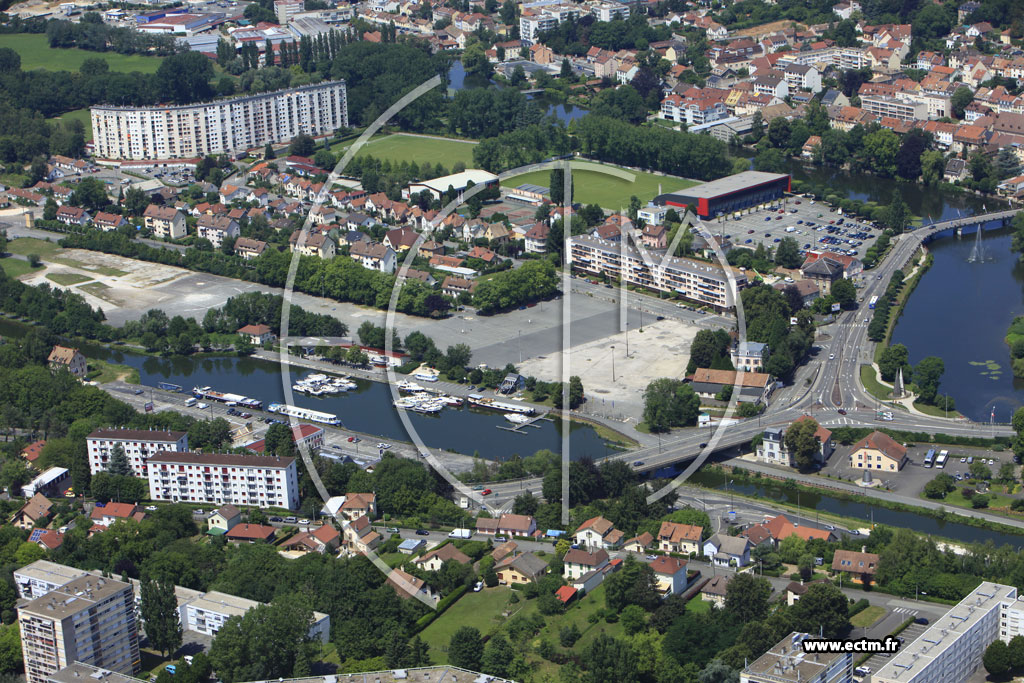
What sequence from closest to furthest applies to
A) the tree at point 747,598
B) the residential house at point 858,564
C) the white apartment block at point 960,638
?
the white apartment block at point 960,638 → the tree at point 747,598 → the residential house at point 858,564

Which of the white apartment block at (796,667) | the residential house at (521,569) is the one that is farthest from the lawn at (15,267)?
the white apartment block at (796,667)

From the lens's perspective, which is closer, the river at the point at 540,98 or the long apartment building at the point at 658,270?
the long apartment building at the point at 658,270

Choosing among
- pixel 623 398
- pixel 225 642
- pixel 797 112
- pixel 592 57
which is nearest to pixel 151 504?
pixel 225 642

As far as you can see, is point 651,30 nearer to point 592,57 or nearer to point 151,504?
point 592,57

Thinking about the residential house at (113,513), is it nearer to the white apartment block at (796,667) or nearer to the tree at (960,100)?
the white apartment block at (796,667)

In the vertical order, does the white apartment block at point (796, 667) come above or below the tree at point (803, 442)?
above

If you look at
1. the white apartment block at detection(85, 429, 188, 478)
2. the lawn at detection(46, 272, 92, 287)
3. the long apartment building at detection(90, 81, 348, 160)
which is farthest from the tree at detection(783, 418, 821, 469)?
the long apartment building at detection(90, 81, 348, 160)

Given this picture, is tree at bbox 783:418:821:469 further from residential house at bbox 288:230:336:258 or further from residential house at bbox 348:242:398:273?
residential house at bbox 288:230:336:258
